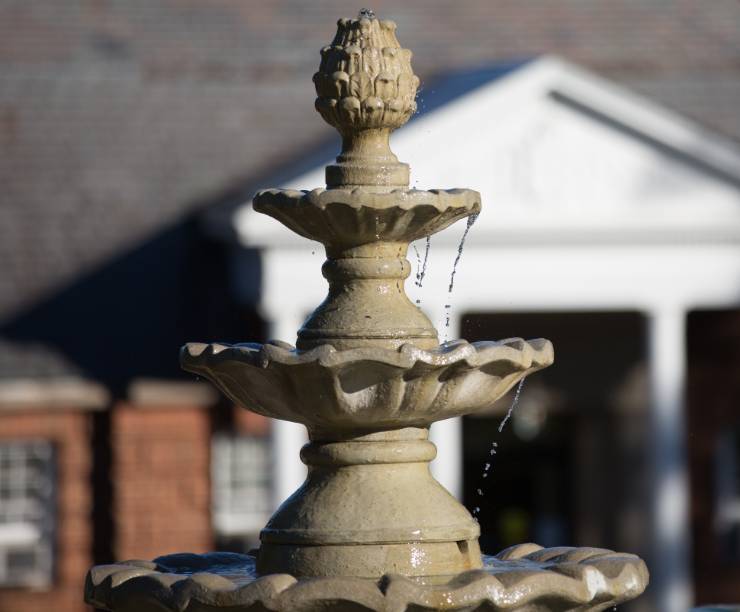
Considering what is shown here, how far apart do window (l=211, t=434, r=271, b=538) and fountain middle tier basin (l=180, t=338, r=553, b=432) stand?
11812mm

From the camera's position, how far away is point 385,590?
3977 mm

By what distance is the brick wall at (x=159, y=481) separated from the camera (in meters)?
15.3

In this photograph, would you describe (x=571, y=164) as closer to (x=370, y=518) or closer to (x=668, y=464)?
(x=668, y=464)

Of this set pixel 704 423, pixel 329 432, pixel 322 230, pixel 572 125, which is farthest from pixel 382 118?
pixel 704 423

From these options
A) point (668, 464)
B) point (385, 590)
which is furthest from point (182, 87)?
point (385, 590)

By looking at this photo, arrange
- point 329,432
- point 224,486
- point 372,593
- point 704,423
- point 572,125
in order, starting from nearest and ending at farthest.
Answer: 1. point 372,593
2. point 329,432
3. point 572,125
4. point 224,486
5. point 704,423

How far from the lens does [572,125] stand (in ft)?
49.6

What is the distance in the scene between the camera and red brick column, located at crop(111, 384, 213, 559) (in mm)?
15258

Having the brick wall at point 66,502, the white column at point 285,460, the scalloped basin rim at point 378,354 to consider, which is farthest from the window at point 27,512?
the scalloped basin rim at point 378,354

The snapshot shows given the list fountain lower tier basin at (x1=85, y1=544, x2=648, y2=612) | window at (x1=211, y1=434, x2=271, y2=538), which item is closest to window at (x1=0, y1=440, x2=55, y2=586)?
window at (x1=211, y1=434, x2=271, y2=538)

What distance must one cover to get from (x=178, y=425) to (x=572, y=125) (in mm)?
4505

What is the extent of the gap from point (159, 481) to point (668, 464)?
4.63 meters

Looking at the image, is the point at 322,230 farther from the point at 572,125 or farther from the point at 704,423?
the point at 704,423

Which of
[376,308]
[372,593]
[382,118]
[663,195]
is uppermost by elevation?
[663,195]
